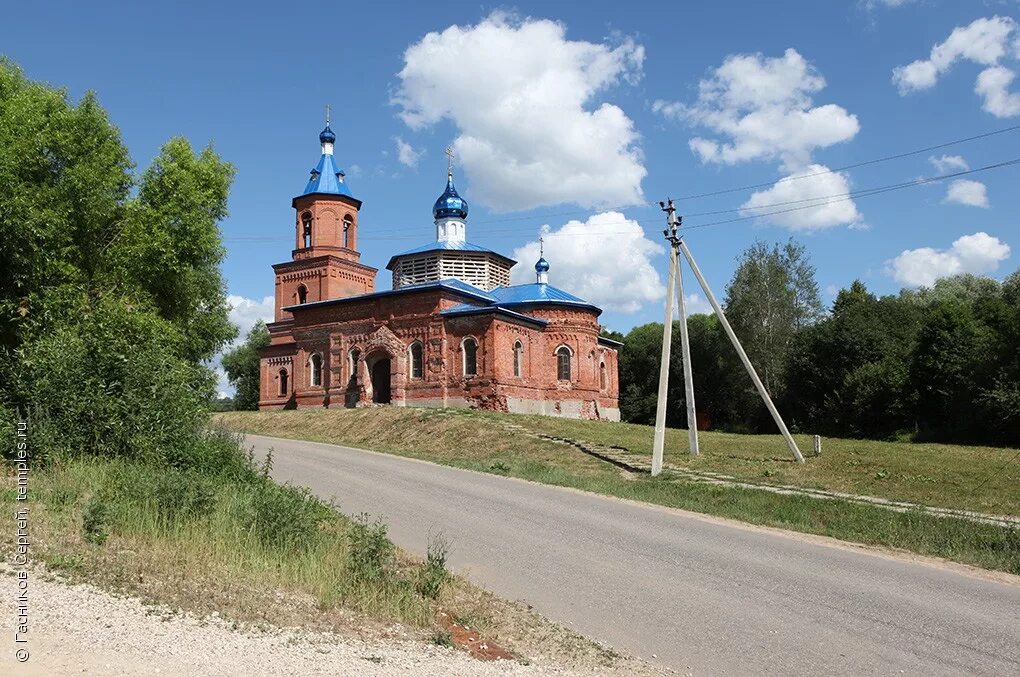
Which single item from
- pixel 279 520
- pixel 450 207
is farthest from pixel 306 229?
pixel 279 520

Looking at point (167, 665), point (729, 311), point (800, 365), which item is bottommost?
point (167, 665)

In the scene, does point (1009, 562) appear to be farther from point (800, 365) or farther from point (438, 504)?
point (800, 365)

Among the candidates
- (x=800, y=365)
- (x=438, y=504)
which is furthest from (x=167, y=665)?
(x=800, y=365)

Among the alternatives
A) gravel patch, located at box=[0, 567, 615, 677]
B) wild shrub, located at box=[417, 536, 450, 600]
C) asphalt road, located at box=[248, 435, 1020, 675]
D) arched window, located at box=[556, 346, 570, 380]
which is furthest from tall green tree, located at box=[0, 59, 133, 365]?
arched window, located at box=[556, 346, 570, 380]

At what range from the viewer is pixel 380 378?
1519 inches

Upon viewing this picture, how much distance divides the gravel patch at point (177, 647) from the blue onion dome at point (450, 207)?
39621 millimetres

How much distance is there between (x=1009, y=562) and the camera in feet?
31.1

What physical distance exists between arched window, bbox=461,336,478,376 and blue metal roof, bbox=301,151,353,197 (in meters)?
16.4

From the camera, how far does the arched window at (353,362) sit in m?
38.7

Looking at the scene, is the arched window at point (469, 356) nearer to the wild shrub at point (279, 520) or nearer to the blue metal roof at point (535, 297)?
the blue metal roof at point (535, 297)

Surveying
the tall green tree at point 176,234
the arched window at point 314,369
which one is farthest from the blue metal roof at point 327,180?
the tall green tree at point 176,234

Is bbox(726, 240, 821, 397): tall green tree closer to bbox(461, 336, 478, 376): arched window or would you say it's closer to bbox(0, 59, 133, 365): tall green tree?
bbox(461, 336, 478, 376): arched window

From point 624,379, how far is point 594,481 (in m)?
48.9

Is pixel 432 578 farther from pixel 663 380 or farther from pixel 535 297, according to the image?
pixel 535 297
